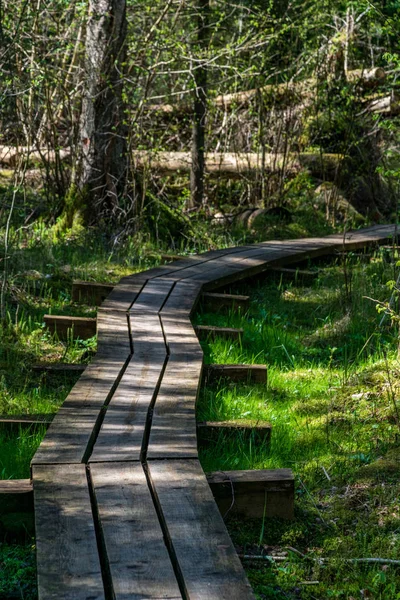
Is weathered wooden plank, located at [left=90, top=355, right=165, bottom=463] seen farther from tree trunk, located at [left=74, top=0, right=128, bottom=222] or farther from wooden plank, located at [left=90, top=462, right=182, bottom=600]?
tree trunk, located at [left=74, top=0, right=128, bottom=222]

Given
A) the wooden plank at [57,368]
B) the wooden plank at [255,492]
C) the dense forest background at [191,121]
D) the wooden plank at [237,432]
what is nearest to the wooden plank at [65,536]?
the wooden plank at [255,492]

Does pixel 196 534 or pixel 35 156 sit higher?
pixel 35 156

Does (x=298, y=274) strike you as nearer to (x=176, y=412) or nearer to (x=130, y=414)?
(x=176, y=412)

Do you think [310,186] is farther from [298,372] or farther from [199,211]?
[298,372]

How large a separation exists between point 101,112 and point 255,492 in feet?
22.8

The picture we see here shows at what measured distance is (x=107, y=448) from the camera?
374 cm

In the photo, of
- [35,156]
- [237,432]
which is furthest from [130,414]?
[35,156]

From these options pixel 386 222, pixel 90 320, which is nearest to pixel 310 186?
pixel 386 222

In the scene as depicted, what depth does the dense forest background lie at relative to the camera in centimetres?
962

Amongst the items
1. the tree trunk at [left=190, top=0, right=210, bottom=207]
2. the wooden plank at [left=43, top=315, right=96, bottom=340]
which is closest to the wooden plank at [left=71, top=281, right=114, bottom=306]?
the wooden plank at [left=43, top=315, right=96, bottom=340]

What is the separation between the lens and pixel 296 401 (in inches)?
206

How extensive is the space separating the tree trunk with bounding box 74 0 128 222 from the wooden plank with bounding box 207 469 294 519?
6455mm

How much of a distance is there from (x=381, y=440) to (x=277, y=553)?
1263 mm

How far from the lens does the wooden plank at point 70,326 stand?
6.25 metres
